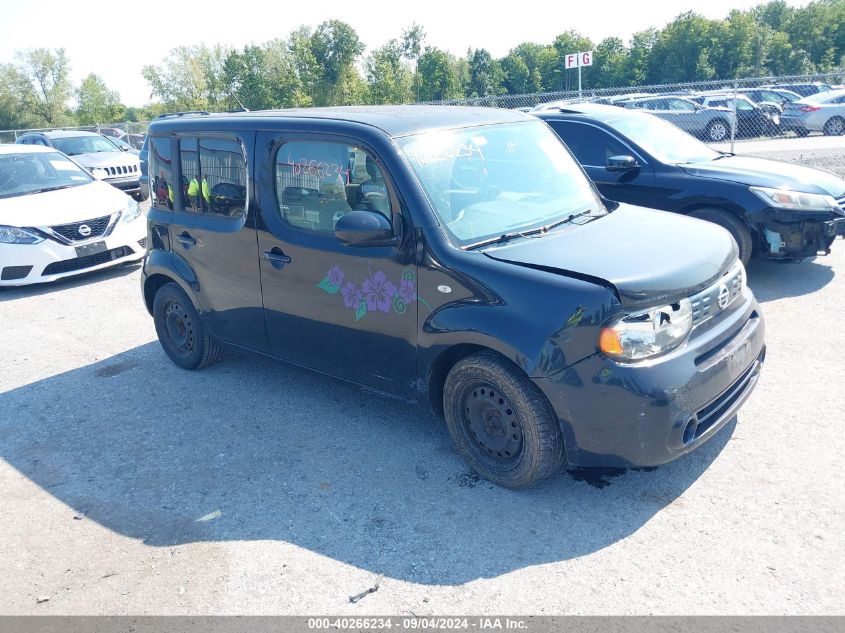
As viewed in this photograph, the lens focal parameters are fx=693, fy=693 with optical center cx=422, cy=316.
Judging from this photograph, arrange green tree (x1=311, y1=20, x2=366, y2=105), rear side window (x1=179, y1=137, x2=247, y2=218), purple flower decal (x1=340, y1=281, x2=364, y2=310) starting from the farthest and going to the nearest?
green tree (x1=311, y1=20, x2=366, y2=105) → rear side window (x1=179, y1=137, x2=247, y2=218) → purple flower decal (x1=340, y1=281, x2=364, y2=310)

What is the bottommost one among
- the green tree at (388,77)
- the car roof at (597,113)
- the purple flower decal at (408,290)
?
the purple flower decal at (408,290)

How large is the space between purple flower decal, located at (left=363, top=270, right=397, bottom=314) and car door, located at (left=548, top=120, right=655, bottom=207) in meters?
4.04

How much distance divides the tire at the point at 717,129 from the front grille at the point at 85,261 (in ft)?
59.5

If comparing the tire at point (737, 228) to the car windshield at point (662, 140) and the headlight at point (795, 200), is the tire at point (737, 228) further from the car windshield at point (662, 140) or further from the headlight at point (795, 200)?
the car windshield at point (662, 140)

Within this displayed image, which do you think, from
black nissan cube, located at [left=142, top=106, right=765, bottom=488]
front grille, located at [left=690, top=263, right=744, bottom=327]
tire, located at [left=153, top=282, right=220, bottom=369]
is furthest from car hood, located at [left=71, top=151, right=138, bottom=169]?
front grille, located at [left=690, top=263, right=744, bottom=327]

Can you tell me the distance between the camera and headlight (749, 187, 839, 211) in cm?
656

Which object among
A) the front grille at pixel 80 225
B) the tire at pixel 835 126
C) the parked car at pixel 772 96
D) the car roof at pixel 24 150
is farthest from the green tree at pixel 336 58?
the front grille at pixel 80 225

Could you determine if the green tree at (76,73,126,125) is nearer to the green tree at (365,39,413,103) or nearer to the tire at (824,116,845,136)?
the green tree at (365,39,413,103)

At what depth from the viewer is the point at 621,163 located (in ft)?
22.6

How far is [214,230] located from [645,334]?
316cm

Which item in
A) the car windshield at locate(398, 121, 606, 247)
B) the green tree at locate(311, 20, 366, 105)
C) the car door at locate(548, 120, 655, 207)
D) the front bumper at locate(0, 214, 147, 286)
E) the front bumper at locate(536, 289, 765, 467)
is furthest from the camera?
the green tree at locate(311, 20, 366, 105)

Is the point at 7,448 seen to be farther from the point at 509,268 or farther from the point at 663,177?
the point at 663,177

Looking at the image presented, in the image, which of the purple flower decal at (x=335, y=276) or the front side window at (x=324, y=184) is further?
the purple flower decal at (x=335, y=276)

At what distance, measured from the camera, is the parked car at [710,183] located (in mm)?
6590
